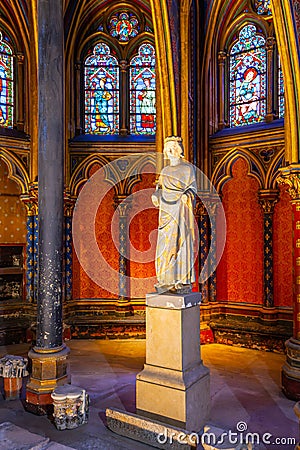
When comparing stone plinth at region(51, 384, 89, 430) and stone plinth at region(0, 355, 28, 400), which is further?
stone plinth at region(0, 355, 28, 400)

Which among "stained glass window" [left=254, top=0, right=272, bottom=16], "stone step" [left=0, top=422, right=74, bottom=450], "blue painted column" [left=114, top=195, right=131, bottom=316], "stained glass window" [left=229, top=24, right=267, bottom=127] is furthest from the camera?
"blue painted column" [left=114, top=195, right=131, bottom=316]

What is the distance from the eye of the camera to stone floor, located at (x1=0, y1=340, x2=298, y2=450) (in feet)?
18.1

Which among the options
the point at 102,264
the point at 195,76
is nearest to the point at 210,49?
the point at 195,76

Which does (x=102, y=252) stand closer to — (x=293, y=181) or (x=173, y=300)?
(x=293, y=181)

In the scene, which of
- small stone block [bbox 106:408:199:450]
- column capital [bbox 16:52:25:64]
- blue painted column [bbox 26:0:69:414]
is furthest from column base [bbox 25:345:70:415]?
column capital [bbox 16:52:25:64]

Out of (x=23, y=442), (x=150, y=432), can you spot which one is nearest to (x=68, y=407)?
(x=23, y=442)

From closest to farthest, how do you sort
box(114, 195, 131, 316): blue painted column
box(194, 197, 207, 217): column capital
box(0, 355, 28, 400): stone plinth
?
box(0, 355, 28, 400): stone plinth
box(194, 197, 207, 217): column capital
box(114, 195, 131, 316): blue painted column

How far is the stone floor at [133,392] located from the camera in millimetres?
5512

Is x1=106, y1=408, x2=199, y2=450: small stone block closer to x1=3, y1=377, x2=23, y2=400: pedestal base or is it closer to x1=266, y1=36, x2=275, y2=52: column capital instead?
x1=3, y1=377, x2=23, y2=400: pedestal base

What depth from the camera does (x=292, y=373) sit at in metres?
7.21

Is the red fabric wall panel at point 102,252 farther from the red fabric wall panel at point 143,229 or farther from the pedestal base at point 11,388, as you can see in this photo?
the pedestal base at point 11,388

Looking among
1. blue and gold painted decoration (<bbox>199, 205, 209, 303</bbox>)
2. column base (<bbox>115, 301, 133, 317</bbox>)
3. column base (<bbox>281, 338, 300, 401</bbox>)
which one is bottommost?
column base (<bbox>281, 338, 300, 401</bbox>)

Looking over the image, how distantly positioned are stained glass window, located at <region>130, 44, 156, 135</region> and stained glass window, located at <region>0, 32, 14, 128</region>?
3.24 metres

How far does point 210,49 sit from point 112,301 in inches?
279
